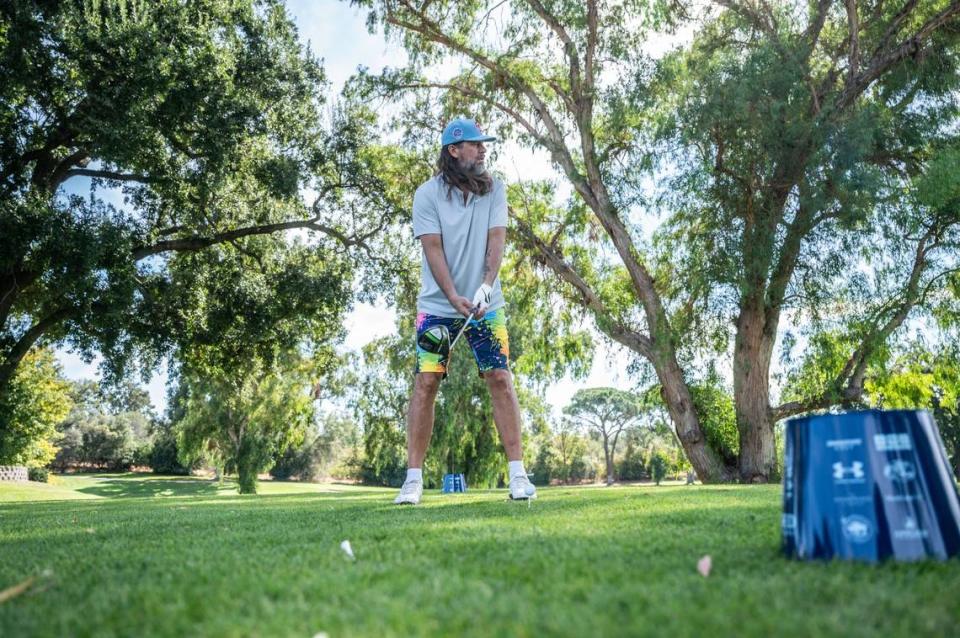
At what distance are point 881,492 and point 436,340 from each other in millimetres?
3060

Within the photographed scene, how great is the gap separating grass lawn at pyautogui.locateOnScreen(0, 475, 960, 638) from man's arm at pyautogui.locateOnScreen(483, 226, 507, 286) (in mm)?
2137

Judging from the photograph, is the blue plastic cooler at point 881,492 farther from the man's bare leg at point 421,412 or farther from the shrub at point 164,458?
the shrub at point 164,458

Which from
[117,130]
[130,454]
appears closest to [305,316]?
[117,130]

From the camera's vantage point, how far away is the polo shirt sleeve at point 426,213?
453cm

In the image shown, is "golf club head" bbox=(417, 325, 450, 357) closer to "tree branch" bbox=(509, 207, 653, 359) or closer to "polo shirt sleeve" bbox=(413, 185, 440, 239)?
"polo shirt sleeve" bbox=(413, 185, 440, 239)

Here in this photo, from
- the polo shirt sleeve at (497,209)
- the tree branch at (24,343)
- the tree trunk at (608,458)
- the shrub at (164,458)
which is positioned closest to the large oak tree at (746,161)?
the polo shirt sleeve at (497,209)

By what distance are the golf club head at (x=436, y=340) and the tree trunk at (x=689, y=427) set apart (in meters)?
7.90

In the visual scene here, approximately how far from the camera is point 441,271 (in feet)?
14.4

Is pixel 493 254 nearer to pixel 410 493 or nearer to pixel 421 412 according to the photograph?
pixel 421 412

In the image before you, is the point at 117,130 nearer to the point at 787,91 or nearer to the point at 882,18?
the point at 787,91

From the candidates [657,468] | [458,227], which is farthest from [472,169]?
[657,468]

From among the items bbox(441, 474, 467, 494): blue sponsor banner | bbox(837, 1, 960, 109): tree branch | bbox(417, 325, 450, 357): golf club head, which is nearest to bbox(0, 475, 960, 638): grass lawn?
bbox(417, 325, 450, 357): golf club head

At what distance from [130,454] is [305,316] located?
2267 inches

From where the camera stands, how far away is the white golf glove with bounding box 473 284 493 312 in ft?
13.9
